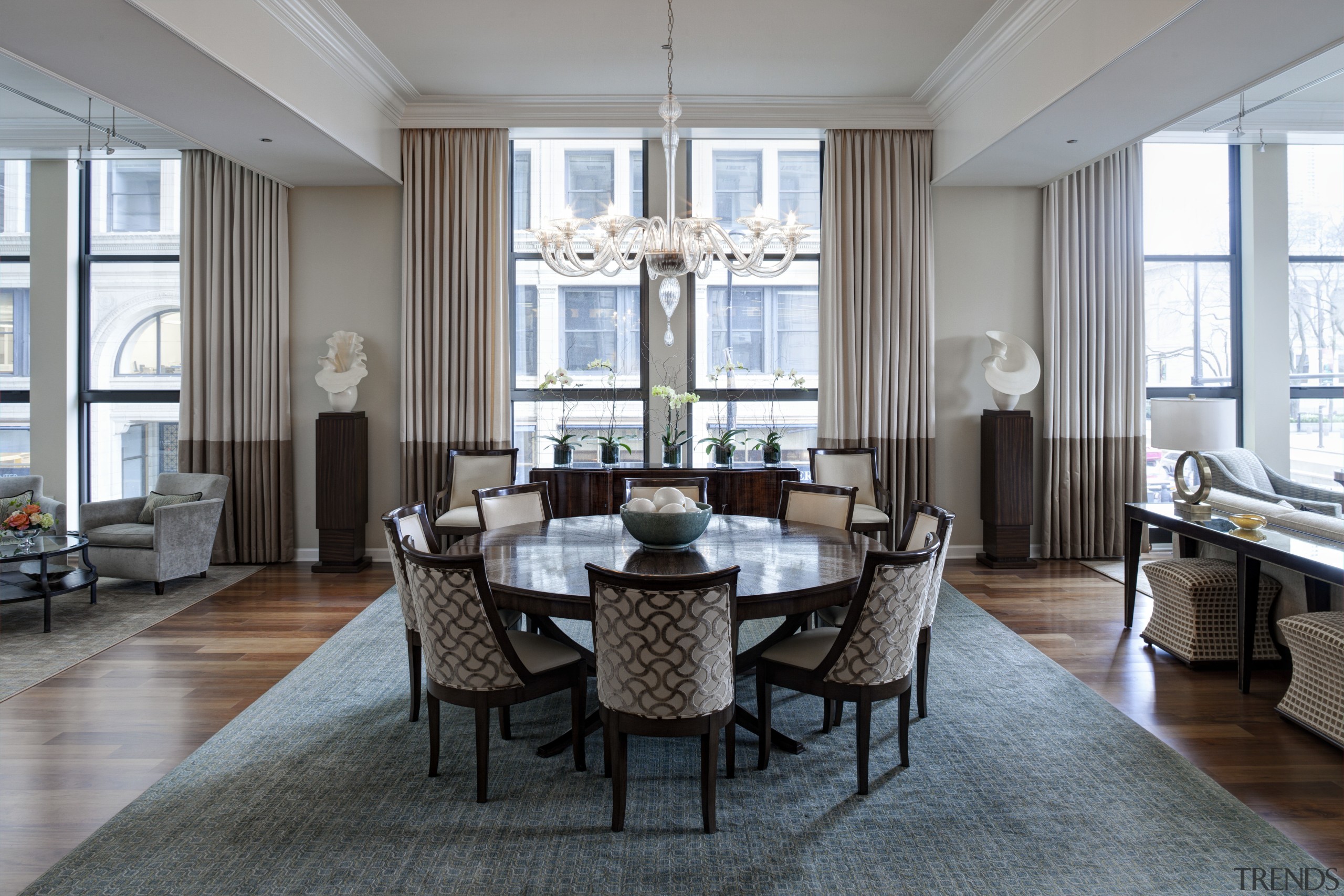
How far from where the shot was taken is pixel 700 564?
289cm

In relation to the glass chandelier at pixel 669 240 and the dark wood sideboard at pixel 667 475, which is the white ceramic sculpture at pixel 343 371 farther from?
the glass chandelier at pixel 669 240

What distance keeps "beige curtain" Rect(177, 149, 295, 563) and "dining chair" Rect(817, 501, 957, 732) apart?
14.9ft

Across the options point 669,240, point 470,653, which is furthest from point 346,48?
point 470,653

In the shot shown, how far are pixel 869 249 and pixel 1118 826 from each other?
14.5 feet

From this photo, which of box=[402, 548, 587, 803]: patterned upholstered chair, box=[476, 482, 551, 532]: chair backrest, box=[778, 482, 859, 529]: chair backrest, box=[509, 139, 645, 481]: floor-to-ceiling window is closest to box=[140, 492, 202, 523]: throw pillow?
box=[509, 139, 645, 481]: floor-to-ceiling window

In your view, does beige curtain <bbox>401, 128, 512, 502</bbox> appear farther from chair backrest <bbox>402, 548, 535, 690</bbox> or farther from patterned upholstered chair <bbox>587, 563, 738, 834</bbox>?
patterned upholstered chair <bbox>587, 563, 738, 834</bbox>

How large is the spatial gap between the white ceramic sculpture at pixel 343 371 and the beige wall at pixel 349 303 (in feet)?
0.73

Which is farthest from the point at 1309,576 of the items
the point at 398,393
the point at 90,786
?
the point at 398,393

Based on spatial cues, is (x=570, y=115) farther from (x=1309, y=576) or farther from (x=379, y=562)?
(x=1309, y=576)

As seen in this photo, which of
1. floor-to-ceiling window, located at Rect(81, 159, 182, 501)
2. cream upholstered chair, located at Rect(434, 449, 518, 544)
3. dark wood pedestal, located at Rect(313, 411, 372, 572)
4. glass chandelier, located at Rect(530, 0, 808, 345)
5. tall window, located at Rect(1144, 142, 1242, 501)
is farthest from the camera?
tall window, located at Rect(1144, 142, 1242, 501)

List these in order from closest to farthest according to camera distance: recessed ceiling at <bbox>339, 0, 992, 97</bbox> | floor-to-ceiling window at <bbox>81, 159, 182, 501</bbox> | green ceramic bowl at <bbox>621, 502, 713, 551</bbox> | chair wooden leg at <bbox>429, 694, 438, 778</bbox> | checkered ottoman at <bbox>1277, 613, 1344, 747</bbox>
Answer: chair wooden leg at <bbox>429, 694, 438, 778</bbox>
checkered ottoman at <bbox>1277, 613, 1344, 747</bbox>
green ceramic bowl at <bbox>621, 502, 713, 551</bbox>
recessed ceiling at <bbox>339, 0, 992, 97</bbox>
floor-to-ceiling window at <bbox>81, 159, 182, 501</bbox>

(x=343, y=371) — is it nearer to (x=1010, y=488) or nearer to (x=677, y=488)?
(x=677, y=488)

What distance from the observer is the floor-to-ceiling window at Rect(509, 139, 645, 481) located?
6223 millimetres

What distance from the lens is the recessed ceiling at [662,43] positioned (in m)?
4.36
